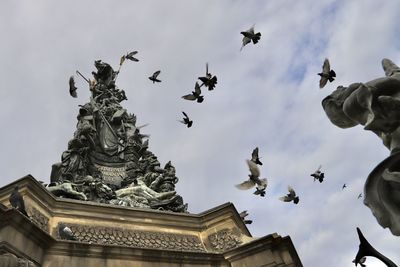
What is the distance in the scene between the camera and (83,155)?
37.7ft

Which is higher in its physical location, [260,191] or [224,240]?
[260,191]

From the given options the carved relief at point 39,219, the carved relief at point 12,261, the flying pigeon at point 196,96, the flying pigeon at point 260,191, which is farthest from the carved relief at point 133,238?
the flying pigeon at point 196,96

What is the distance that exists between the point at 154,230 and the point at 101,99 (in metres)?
10.0

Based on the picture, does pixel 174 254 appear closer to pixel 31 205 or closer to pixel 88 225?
pixel 88 225

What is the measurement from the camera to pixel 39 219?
6.49m

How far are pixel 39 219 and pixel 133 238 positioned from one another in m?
1.34

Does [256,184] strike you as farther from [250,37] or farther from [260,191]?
[250,37]

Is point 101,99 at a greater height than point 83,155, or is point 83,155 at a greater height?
point 101,99

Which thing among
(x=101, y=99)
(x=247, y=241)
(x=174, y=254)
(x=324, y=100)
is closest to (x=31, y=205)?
(x=174, y=254)

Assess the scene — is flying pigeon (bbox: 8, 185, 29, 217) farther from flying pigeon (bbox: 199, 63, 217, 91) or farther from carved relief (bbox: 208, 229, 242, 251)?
flying pigeon (bbox: 199, 63, 217, 91)

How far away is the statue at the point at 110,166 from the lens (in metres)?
9.09

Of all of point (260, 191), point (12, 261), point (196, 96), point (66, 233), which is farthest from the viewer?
point (196, 96)

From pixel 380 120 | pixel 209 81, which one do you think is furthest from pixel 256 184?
pixel 380 120

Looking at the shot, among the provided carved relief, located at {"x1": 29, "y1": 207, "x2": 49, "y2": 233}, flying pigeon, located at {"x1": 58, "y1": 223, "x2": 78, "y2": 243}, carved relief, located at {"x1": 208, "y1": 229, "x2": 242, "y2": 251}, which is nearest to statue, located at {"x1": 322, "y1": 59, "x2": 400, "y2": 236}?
carved relief, located at {"x1": 208, "y1": 229, "x2": 242, "y2": 251}
